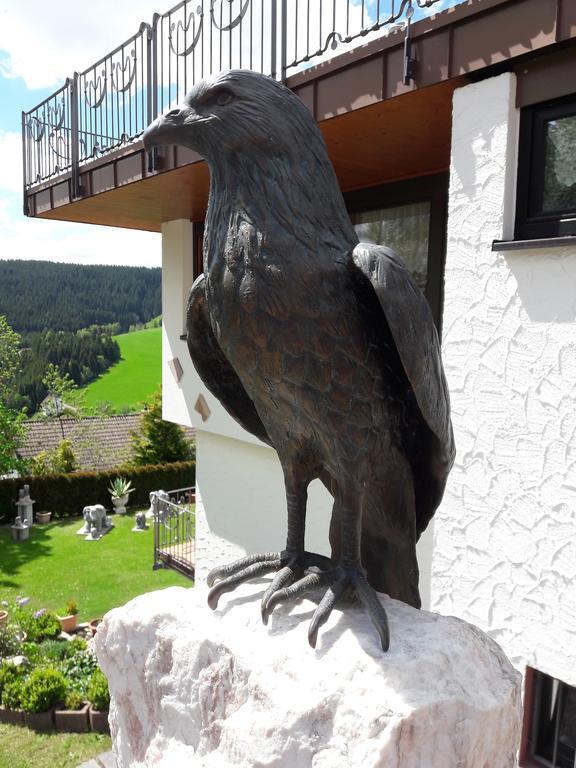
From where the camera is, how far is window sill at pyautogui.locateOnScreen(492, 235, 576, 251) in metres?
3.20

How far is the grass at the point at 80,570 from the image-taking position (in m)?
9.45

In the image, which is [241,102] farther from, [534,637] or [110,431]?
[110,431]

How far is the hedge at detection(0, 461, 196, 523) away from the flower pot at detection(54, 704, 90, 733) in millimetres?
9625

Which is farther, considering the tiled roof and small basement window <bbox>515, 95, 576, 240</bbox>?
the tiled roof

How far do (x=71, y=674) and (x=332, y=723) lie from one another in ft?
19.7

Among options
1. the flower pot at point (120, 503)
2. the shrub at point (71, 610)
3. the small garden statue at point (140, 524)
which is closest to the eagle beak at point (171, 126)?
the shrub at point (71, 610)

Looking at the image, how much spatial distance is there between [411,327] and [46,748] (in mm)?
5728

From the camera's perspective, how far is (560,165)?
11.3ft

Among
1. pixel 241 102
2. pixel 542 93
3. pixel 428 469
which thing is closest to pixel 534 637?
pixel 428 469

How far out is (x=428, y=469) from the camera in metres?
2.20

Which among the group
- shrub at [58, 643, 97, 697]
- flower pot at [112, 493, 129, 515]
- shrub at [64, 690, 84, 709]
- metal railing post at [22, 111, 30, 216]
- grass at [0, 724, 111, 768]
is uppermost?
metal railing post at [22, 111, 30, 216]

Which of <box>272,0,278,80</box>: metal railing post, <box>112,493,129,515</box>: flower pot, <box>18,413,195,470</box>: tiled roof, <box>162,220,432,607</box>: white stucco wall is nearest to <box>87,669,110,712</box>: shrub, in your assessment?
<box>162,220,432,607</box>: white stucco wall

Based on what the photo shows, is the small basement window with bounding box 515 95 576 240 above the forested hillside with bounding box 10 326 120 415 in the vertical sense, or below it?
above

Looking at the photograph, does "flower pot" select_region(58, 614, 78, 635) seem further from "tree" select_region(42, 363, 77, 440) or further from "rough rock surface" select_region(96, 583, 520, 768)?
"tree" select_region(42, 363, 77, 440)
